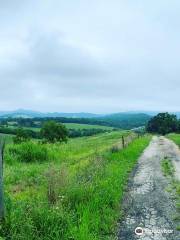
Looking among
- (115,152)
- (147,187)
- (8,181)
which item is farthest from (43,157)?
(147,187)

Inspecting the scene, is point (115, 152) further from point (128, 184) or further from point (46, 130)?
point (46, 130)

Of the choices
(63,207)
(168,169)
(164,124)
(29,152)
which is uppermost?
(63,207)

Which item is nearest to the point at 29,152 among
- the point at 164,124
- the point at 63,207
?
the point at 63,207

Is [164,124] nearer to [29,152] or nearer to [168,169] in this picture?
[29,152]

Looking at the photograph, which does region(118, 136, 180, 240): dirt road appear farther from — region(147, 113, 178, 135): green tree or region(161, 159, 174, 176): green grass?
region(147, 113, 178, 135): green tree

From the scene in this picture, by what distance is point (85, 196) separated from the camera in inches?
376

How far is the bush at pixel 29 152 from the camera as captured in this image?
2120cm

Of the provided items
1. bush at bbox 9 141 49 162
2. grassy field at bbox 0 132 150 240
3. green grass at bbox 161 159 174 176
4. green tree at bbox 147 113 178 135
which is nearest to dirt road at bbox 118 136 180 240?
grassy field at bbox 0 132 150 240

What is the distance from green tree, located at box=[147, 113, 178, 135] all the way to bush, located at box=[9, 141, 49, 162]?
90.4 metres

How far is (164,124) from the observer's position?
109625 mm

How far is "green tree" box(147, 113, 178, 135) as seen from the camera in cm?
10938

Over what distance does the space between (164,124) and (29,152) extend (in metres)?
92.0

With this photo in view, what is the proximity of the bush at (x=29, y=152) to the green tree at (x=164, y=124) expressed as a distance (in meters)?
90.4

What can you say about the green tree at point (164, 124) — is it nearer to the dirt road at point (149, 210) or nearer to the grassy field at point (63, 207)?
the dirt road at point (149, 210)
